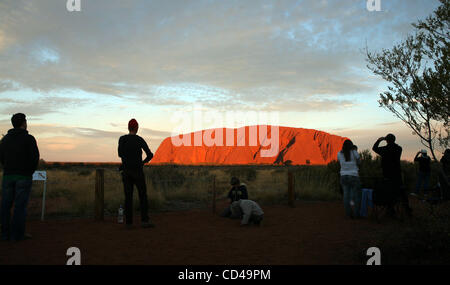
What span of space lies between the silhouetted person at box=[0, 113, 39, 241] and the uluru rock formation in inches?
3501

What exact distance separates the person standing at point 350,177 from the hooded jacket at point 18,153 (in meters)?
6.03

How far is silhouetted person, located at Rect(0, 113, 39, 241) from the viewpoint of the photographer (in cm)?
565

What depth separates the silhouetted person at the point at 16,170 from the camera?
5.65m

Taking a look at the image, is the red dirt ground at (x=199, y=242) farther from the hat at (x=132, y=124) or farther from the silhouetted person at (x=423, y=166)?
the silhouetted person at (x=423, y=166)

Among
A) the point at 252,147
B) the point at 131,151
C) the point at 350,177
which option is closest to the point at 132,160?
the point at 131,151

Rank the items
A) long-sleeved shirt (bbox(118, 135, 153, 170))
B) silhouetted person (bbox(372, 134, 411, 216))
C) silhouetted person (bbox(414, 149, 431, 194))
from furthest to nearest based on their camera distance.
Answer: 1. silhouetted person (bbox(414, 149, 431, 194))
2. silhouetted person (bbox(372, 134, 411, 216))
3. long-sleeved shirt (bbox(118, 135, 153, 170))

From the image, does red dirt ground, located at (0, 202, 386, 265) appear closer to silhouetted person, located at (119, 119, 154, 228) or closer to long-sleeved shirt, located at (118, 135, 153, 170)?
silhouetted person, located at (119, 119, 154, 228)

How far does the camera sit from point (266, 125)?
121000 mm

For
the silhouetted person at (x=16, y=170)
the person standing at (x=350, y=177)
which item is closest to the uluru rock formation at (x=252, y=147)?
the person standing at (x=350, y=177)

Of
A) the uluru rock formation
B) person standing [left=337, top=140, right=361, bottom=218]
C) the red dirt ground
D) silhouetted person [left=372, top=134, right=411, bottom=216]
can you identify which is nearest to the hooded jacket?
the red dirt ground

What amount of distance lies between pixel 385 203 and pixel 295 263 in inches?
147
